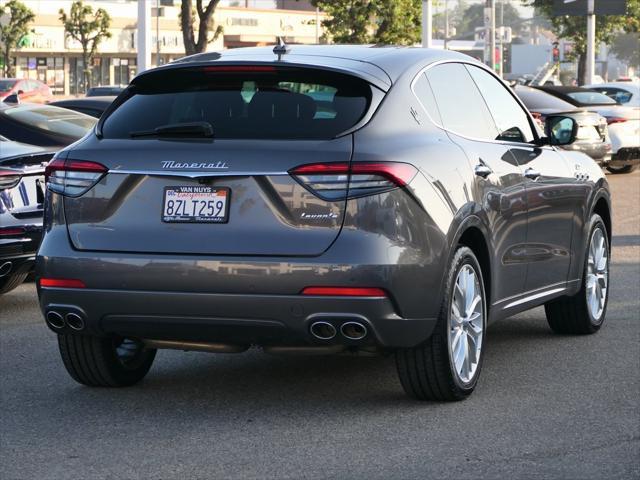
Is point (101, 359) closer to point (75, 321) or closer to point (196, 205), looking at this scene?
point (75, 321)

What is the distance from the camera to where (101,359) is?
672 cm

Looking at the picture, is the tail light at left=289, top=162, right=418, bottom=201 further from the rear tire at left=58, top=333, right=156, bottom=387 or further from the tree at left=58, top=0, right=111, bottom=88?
the tree at left=58, top=0, right=111, bottom=88

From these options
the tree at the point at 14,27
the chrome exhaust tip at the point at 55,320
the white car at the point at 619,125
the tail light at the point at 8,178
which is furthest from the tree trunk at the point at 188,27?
the tree at the point at 14,27

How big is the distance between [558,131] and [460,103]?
125 cm

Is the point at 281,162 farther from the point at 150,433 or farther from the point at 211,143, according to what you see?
the point at 150,433

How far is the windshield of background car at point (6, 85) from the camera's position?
152 ft

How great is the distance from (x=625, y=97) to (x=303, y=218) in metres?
25.9

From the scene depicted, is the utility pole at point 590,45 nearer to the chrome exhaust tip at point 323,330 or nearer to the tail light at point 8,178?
the tail light at point 8,178

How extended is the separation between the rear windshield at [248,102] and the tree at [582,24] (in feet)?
167

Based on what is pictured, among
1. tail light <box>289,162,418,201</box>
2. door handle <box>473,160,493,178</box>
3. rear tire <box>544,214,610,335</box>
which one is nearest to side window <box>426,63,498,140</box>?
door handle <box>473,160,493,178</box>

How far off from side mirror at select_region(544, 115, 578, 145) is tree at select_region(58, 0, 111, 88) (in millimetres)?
74322

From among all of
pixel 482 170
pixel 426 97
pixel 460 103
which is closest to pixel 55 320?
pixel 426 97

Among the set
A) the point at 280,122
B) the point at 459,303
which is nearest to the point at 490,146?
the point at 459,303

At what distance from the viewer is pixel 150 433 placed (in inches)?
233
